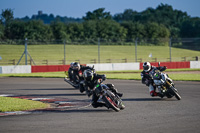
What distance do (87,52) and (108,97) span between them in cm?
2718

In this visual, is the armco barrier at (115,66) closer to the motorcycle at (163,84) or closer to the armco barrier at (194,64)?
the armco barrier at (194,64)

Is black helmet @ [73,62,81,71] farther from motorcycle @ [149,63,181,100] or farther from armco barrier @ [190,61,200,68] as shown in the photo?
armco barrier @ [190,61,200,68]

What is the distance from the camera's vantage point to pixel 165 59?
40.0 meters

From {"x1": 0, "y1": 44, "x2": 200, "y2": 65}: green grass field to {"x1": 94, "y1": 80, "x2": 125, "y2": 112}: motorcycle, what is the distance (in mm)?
20704

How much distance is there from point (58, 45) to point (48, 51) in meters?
1.09

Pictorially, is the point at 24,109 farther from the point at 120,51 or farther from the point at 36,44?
the point at 120,51

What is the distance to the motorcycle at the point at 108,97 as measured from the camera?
9602 millimetres

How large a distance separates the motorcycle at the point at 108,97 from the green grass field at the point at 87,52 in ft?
67.9

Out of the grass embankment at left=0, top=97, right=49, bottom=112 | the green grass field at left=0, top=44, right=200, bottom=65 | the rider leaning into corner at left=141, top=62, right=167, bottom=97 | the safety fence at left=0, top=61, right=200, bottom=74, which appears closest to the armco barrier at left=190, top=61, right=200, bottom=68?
the safety fence at left=0, top=61, right=200, bottom=74

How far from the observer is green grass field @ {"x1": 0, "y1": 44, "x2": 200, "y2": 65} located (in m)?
30.2

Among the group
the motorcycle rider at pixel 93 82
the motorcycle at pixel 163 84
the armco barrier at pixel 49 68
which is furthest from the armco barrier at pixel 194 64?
the motorcycle rider at pixel 93 82

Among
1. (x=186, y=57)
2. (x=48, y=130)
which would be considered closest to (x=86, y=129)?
(x=48, y=130)

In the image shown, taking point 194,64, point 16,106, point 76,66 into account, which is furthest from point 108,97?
point 194,64

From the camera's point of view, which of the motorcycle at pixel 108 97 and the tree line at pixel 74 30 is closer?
the motorcycle at pixel 108 97
